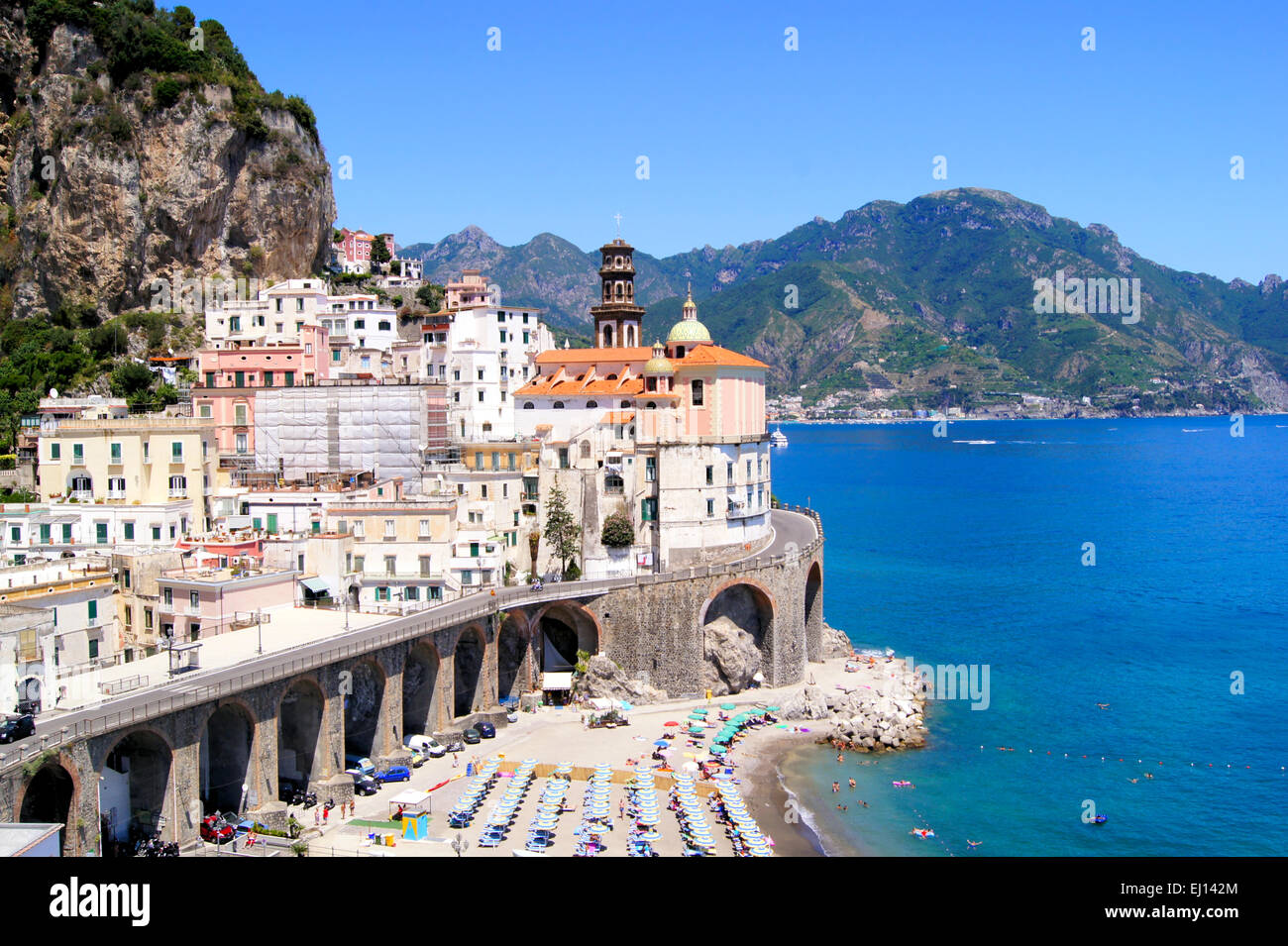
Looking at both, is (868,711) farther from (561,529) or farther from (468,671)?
(468,671)

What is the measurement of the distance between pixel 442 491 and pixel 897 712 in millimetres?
27093

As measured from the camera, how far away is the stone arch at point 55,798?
30.3 m

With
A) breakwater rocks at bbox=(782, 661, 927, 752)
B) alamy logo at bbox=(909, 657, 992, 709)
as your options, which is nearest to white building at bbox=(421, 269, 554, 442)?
breakwater rocks at bbox=(782, 661, 927, 752)

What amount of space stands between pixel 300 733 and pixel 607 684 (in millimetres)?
17576

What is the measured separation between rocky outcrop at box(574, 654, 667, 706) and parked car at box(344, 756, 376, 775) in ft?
43.8

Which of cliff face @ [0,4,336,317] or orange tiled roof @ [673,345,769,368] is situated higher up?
cliff face @ [0,4,336,317]

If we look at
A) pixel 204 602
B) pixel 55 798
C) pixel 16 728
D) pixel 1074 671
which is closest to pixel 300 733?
pixel 204 602

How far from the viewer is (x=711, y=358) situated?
63.0 meters

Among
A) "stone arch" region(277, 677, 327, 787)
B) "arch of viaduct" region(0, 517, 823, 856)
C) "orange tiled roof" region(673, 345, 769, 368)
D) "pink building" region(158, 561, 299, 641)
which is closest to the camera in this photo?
"arch of viaduct" region(0, 517, 823, 856)

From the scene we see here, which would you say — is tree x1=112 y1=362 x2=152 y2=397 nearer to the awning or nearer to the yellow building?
the yellow building

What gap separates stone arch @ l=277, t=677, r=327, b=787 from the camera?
134ft

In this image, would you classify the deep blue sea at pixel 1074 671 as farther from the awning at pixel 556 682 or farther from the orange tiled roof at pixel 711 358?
the orange tiled roof at pixel 711 358
